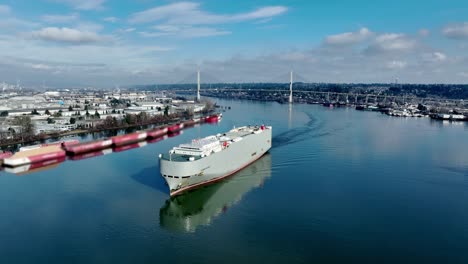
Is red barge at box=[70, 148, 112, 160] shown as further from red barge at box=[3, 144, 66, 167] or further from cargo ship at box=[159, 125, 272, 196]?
cargo ship at box=[159, 125, 272, 196]

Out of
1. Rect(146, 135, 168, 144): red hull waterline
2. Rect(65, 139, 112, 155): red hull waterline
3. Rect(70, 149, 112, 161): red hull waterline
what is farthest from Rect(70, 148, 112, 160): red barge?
Rect(146, 135, 168, 144): red hull waterline

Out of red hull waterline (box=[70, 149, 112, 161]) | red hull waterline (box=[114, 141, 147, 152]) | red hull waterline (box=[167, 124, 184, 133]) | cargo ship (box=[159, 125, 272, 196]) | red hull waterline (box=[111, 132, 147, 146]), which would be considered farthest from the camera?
red hull waterline (box=[167, 124, 184, 133])

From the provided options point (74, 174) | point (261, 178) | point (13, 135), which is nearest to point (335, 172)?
point (261, 178)

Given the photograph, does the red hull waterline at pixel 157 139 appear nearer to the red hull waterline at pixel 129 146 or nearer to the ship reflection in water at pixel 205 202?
the red hull waterline at pixel 129 146

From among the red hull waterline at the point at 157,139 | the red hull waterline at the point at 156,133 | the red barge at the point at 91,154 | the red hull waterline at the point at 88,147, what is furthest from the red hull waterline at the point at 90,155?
the red hull waterline at the point at 156,133

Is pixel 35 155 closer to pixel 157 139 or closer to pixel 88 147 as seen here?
pixel 88 147

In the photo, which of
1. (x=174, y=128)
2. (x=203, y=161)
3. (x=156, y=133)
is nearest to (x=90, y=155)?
(x=156, y=133)
